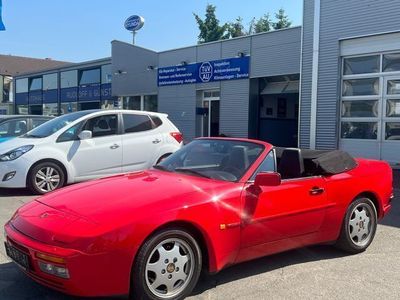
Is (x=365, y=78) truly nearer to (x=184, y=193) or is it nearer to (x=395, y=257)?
(x=395, y=257)

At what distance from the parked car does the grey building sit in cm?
697

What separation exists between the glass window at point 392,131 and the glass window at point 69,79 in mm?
23628

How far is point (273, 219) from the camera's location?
4688 mm

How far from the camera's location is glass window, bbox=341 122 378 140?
12.7m

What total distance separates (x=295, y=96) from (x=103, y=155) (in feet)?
34.2

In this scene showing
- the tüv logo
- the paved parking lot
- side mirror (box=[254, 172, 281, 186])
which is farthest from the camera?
the tüv logo

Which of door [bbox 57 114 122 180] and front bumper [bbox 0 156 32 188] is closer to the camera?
front bumper [bbox 0 156 32 188]

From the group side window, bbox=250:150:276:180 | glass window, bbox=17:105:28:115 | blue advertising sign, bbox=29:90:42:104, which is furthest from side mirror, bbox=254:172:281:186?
glass window, bbox=17:105:28:115

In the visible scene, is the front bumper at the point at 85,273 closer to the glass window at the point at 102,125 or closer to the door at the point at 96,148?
the door at the point at 96,148

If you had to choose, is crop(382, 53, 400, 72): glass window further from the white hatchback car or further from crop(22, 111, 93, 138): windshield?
crop(22, 111, 93, 138): windshield

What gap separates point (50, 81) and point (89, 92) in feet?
23.4

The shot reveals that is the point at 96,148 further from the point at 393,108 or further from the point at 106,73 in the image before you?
the point at 106,73

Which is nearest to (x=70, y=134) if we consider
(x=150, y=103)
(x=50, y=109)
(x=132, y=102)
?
(x=150, y=103)

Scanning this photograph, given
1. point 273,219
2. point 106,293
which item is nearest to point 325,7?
point 273,219
